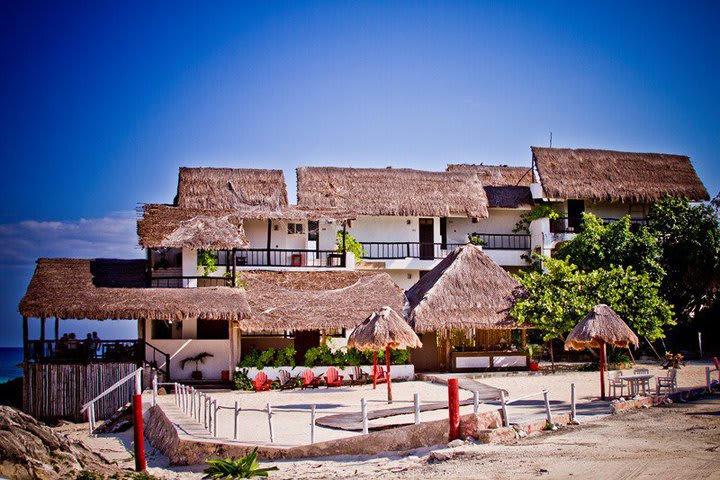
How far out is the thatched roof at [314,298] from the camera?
85.8 feet

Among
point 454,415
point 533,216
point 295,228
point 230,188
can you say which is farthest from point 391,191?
point 454,415

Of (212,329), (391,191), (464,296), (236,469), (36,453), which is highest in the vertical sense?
(391,191)

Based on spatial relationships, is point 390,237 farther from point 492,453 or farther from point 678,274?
point 492,453

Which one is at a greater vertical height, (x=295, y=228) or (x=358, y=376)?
(x=295, y=228)

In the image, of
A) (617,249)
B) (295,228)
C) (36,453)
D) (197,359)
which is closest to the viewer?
(36,453)

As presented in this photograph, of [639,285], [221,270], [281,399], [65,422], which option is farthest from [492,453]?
[221,270]

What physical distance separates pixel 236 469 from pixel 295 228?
19816mm

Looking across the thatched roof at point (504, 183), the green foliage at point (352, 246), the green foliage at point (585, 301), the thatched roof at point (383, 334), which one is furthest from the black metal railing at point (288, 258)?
the thatched roof at point (383, 334)

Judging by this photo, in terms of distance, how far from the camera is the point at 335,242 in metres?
34.1

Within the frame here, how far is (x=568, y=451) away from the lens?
13.6 m

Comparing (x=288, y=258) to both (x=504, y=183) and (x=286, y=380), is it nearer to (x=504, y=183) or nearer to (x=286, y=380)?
(x=286, y=380)

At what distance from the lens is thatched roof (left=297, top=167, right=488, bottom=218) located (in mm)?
34094

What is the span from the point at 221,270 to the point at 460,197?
11.1 m

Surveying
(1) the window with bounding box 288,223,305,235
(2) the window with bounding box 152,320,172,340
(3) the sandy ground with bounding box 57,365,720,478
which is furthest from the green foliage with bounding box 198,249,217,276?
(3) the sandy ground with bounding box 57,365,720,478
